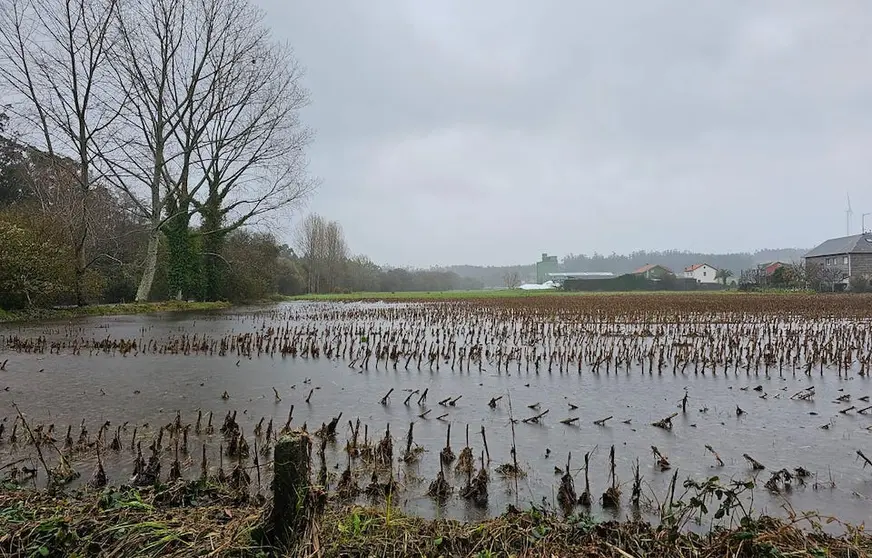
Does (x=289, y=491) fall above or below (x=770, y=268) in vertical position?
below

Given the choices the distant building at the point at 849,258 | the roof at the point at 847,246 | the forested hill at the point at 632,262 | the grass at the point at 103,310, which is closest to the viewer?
the grass at the point at 103,310

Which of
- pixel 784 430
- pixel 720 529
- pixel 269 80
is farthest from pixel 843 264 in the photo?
pixel 720 529

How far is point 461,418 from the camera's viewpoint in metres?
6.18

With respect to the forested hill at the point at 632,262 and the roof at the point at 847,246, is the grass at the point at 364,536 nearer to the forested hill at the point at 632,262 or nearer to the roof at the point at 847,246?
the roof at the point at 847,246

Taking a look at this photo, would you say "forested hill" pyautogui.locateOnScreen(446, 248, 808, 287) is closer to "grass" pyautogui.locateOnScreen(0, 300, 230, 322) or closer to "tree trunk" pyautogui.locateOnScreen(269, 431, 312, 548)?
"grass" pyautogui.locateOnScreen(0, 300, 230, 322)

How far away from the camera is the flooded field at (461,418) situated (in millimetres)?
4117

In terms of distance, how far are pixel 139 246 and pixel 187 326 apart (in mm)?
21362

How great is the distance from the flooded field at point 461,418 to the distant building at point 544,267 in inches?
4417

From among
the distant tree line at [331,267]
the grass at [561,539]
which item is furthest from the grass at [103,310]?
the distant tree line at [331,267]

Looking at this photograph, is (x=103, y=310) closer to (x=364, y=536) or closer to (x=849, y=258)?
(x=364, y=536)

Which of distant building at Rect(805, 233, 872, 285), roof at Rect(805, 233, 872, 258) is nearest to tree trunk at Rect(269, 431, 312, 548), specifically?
distant building at Rect(805, 233, 872, 285)

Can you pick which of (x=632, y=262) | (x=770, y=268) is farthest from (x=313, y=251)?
(x=632, y=262)

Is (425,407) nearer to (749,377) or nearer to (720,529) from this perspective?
(720,529)

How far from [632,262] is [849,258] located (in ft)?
328
